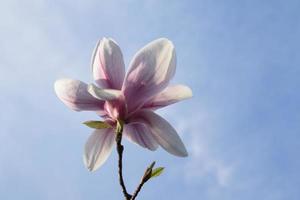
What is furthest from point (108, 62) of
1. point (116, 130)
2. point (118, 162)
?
point (118, 162)

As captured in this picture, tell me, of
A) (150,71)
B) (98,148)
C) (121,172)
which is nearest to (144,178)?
(121,172)

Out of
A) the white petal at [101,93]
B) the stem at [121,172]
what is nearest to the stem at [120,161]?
the stem at [121,172]

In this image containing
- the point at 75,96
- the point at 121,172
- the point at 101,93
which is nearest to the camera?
the point at 121,172

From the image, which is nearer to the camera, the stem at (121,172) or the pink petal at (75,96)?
the stem at (121,172)

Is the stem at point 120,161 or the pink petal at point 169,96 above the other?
the pink petal at point 169,96

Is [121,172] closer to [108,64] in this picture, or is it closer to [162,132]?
[162,132]

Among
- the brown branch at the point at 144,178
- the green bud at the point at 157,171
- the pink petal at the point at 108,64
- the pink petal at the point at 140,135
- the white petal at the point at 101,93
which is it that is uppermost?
the pink petal at the point at 108,64

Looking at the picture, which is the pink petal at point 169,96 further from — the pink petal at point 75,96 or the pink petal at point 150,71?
the pink petal at point 75,96
